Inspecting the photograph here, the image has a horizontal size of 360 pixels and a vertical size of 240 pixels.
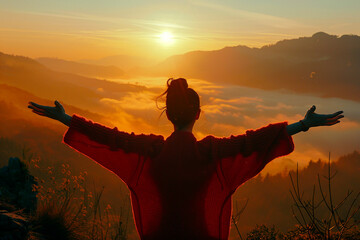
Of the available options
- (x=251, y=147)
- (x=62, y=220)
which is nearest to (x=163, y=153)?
(x=251, y=147)

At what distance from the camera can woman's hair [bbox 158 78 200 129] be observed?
9.04 feet

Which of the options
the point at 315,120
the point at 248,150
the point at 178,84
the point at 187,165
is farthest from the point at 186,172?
the point at 315,120

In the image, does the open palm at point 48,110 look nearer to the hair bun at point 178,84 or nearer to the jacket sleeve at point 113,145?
the jacket sleeve at point 113,145

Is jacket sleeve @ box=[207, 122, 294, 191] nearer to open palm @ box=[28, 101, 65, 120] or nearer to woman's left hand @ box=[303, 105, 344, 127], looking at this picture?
woman's left hand @ box=[303, 105, 344, 127]

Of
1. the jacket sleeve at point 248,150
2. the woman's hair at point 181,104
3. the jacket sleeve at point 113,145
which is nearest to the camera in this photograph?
the woman's hair at point 181,104

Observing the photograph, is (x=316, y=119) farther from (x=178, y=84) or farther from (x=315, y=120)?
(x=178, y=84)

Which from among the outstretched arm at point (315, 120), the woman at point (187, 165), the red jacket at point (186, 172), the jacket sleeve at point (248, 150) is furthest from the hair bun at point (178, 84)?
the outstretched arm at point (315, 120)

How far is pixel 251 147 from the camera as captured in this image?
2.89m

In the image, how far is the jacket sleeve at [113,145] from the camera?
117 inches

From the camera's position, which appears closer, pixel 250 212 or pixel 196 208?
pixel 196 208

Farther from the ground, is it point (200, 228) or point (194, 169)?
point (194, 169)

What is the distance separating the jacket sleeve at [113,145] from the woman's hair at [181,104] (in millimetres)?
267

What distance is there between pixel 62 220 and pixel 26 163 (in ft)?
6.00

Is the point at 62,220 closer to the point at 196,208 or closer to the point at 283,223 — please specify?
the point at 196,208
